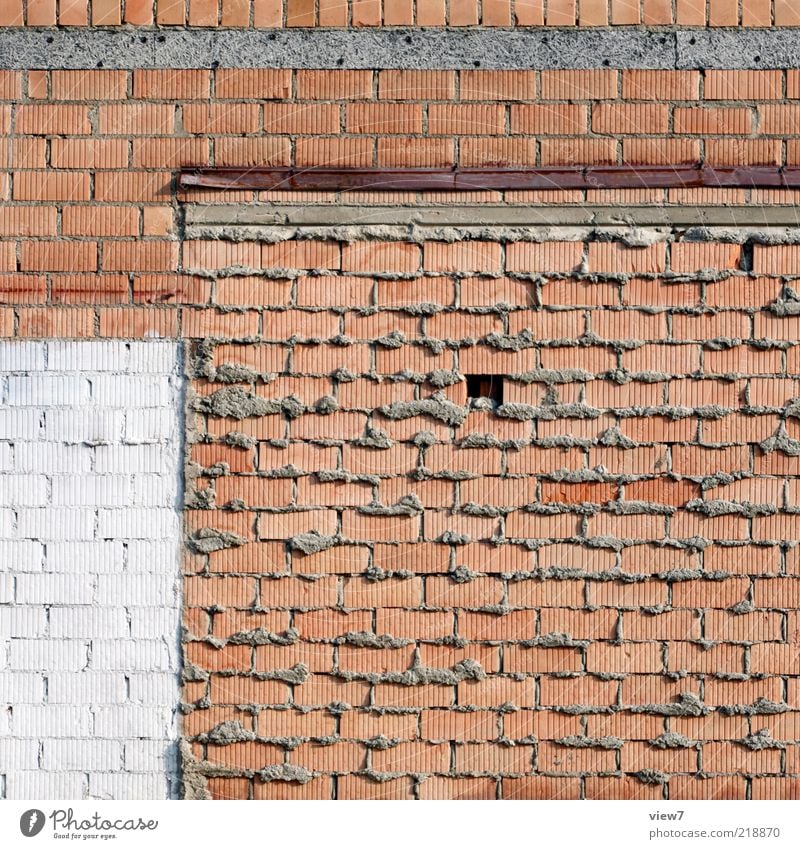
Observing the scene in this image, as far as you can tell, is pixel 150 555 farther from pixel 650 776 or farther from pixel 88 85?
pixel 650 776

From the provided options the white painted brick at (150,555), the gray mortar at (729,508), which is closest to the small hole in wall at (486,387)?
the gray mortar at (729,508)

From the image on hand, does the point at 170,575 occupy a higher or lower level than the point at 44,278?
lower

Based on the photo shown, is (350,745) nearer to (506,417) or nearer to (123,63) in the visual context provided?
(506,417)

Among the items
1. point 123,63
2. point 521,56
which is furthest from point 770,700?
point 123,63

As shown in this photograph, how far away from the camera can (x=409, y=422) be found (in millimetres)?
3104

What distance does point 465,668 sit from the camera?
3.06 m

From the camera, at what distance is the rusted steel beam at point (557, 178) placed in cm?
310

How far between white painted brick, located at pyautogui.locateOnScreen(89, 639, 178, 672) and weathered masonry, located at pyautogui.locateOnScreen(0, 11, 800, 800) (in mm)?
12

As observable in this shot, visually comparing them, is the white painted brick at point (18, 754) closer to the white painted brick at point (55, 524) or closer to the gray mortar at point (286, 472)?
the white painted brick at point (55, 524)

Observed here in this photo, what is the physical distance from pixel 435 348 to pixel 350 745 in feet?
5.46

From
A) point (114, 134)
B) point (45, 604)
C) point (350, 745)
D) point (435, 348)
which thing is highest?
point (114, 134)

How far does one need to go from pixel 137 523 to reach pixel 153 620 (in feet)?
1.33

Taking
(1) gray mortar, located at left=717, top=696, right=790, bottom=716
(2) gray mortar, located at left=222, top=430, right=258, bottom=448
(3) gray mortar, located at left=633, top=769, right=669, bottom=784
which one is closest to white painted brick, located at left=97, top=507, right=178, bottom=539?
(2) gray mortar, located at left=222, top=430, right=258, bottom=448

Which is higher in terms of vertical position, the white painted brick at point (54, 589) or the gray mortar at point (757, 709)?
the white painted brick at point (54, 589)
